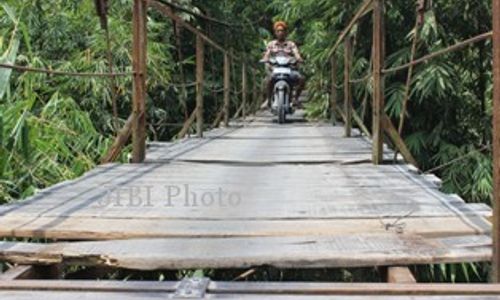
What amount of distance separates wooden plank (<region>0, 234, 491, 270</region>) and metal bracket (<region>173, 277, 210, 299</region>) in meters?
0.09

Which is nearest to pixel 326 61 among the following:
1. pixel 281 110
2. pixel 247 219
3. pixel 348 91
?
pixel 281 110

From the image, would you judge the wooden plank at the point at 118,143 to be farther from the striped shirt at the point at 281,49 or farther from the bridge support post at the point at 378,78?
the striped shirt at the point at 281,49

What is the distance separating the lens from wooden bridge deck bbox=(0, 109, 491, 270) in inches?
63.1

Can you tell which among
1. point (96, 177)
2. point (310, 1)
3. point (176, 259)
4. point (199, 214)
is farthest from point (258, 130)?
point (176, 259)

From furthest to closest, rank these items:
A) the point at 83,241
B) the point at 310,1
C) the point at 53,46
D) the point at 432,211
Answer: the point at 310,1
the point at 53,46
the point at 432,211
the point at 83,241

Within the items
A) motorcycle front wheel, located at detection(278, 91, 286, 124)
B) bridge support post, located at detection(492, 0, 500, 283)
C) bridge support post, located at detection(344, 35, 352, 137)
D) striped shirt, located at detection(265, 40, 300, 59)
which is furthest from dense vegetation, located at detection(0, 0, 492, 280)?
bridge support post, located at detection(492, 0, 500, 283)

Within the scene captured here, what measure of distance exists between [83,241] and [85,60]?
4146 millimetres

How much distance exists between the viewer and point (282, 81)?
6.88m

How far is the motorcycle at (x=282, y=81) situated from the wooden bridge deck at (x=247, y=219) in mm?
3633

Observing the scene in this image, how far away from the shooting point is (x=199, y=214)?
2.10 meters

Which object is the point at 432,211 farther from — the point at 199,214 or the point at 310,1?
the point at 310,1

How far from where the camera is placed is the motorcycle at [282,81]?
6867mm

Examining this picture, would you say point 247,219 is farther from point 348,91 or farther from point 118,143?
point 348,91

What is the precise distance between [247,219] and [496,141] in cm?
72
